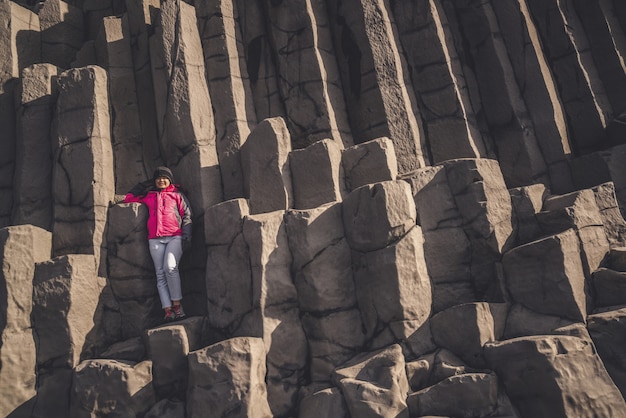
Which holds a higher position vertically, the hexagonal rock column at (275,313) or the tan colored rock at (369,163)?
the tan colored rock at (369,163)

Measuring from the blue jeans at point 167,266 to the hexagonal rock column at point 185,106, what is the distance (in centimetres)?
44

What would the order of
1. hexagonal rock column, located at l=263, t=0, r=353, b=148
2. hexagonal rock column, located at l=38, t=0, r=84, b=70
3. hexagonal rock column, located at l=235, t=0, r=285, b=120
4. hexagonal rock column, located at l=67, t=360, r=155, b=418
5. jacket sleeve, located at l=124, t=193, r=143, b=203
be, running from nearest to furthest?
hexagonal rock column, located at l=67, t=360, r=155, b=418 < jacket sleeve, located at l=124, t=193, r=143, b=203 < hexagonal rock column, located at l=263, t=0, r=353, b=148 < hexagonal rock column, located at l=235, t=0, r=285, b=120 < hexagonal rock column, located at l=38, t=0, r=84, b=70

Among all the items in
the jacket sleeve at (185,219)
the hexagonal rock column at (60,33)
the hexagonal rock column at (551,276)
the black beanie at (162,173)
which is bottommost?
the hexagonal rock column at (551,276)

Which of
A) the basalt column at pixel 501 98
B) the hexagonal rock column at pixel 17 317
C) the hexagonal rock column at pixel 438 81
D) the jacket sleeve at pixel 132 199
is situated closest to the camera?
the hexagonal rock column at pixel 17 317

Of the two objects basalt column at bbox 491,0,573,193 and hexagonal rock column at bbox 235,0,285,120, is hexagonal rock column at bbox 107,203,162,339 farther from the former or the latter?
basalt column at bbox 491,0,573,193

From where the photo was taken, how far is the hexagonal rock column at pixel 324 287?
14.3 ft

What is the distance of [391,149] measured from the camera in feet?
16.5

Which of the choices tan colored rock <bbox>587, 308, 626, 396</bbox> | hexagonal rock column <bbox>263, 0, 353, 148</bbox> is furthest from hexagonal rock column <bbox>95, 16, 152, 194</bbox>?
tan colored rock <bbox>587, 308, 626, 396</bbox>

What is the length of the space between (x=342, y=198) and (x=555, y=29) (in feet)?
13.3

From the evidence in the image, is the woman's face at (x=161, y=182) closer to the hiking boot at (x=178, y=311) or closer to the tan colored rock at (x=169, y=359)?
the hiking boot at (x=178, y=311)

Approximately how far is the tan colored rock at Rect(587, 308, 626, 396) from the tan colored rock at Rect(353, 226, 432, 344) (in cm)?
146

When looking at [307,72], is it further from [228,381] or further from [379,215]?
[228,381]

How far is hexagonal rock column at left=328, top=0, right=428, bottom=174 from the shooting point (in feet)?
18.7

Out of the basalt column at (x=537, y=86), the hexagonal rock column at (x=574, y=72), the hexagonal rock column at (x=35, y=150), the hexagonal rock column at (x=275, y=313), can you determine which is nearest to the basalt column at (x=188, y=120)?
the hexagonal rock column at (x=275, y=313)
